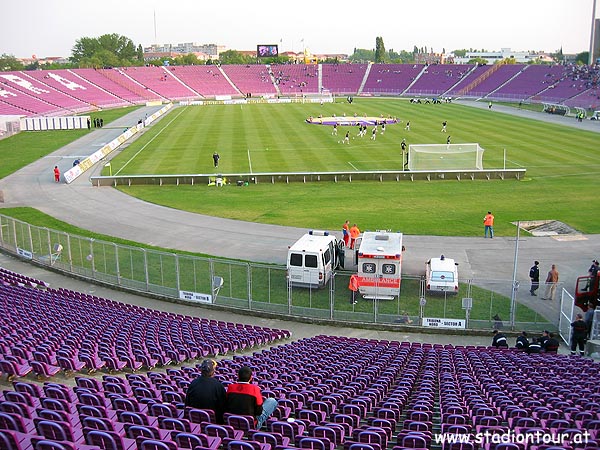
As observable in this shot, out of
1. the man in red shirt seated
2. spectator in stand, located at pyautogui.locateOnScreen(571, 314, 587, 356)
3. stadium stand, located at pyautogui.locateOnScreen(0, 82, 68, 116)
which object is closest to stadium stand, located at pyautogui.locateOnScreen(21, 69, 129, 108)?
stadium stand, located at pyautogui.locateOnScreen(0, 82, 68, 116)

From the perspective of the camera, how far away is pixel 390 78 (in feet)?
475

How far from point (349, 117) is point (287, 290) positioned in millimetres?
63377

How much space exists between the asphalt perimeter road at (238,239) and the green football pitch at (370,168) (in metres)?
1.73

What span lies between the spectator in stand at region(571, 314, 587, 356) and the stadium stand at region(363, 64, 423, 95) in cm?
12286

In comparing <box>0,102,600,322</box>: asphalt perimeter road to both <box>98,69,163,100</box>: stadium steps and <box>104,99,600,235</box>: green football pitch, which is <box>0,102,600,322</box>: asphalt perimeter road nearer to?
<box>104,99,600,235</box>: green football pitch

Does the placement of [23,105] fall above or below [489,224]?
above

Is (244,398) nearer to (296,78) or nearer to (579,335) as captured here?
(579,335)

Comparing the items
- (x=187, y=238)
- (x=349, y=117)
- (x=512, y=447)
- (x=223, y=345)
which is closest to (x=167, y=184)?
(x=187, y=238)

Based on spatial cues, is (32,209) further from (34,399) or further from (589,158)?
(589,158)

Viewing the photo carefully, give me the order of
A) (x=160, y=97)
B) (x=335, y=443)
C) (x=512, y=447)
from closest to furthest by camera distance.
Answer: (x=512, y=447)
(x=335, y=443)
(x=160, y=97)

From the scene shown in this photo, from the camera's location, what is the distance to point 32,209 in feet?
122

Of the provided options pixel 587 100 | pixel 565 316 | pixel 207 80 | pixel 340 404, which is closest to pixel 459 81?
pixel 587 100

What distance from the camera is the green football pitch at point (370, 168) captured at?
113 ft

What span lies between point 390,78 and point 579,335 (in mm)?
132890
